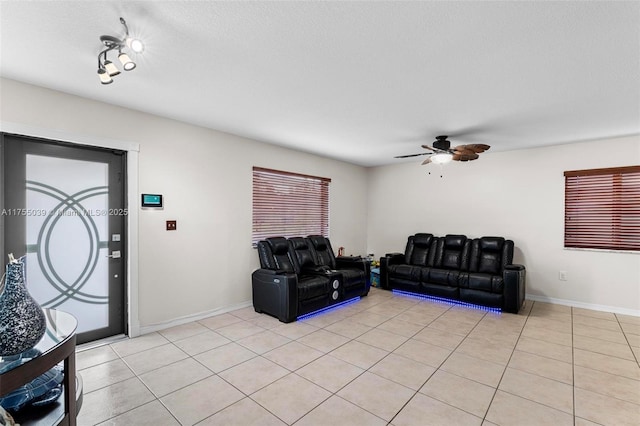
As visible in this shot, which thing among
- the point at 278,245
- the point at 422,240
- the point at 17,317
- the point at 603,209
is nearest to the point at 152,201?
the point at 278,245

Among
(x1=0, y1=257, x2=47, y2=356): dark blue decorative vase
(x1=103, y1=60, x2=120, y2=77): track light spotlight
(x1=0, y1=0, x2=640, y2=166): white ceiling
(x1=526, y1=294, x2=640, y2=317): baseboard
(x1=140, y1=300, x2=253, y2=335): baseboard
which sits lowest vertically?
(x1=526, y1=294, x2=640, y2=317): baseboard

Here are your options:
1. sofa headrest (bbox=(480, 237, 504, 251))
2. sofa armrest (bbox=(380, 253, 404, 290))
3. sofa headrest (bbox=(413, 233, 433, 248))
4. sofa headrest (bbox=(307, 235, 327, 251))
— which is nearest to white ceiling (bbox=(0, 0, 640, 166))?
sofa headrest (bbox=(480, 237, 504, 251))

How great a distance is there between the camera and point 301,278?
14.1 feet

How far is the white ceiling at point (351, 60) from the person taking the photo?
67.3 inches

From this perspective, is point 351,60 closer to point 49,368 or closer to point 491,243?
point 49,368

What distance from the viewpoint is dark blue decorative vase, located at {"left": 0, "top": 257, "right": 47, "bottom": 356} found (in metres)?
1.11

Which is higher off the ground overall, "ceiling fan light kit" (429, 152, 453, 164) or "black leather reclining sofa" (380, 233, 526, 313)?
"ceiling fan light kit" (429, 152, 453, 164)

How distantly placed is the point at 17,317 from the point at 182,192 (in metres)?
2.71

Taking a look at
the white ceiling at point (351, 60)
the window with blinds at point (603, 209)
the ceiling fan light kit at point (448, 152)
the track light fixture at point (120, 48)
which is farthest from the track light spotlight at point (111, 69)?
the window with blinds at point (603, 209)

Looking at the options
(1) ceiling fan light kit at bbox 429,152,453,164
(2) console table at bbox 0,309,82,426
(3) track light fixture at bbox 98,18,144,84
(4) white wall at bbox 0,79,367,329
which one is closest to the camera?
(2) console table at bbox 0,309,82,426

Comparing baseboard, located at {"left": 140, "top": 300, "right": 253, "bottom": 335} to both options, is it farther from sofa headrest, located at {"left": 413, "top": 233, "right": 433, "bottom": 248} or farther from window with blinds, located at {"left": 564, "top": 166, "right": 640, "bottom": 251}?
window with blinds, located at {"left": 564, "top": 166, "right": 640, "bottom": 251}

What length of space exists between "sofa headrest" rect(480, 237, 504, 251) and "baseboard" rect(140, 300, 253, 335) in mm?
3927

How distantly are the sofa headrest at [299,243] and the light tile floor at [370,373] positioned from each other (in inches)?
49.2

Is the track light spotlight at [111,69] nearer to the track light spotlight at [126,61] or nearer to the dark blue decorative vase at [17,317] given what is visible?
the track light spotlight at [126,61]
